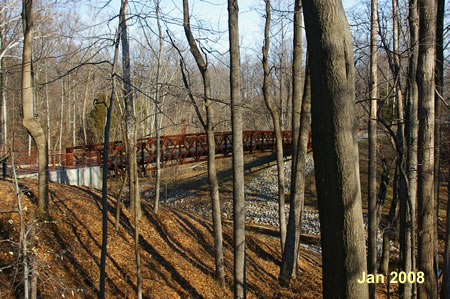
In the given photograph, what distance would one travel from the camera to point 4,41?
12.9m

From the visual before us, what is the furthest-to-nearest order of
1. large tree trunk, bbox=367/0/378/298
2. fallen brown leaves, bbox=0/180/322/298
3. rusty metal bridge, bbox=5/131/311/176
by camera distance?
rusty metal bridge, bbox=5/131/311/176 < large tree trunk, bbox=367/0/378/298 < fallen brown leaves, bbox=0/180/322/298

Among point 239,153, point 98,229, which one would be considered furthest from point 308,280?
point 98,229

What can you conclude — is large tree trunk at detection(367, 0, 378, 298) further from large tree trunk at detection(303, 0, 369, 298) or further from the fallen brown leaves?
large tree trunk at detection(303, 0, 369, 298)

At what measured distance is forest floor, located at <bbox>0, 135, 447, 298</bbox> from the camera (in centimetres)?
630

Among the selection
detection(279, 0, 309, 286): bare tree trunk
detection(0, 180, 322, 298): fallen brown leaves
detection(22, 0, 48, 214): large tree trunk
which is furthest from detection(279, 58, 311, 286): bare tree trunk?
detection(22, 0, 48, 214): large tree trunk

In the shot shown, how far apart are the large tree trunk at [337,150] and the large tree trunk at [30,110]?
22.4 ft

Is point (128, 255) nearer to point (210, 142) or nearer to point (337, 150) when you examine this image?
point (210, 142)

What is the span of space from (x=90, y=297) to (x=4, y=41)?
11.3 meters

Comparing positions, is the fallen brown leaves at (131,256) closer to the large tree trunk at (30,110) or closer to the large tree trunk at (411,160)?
the large tree trunk at (30,110)

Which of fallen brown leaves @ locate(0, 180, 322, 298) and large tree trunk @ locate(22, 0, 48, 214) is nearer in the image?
fallen brown leaves @ locate(0, 180, 322, 298)

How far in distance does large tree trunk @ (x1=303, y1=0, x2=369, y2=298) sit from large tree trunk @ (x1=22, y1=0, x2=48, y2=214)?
269 inches

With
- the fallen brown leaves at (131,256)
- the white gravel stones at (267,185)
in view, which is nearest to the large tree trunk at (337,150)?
the fallen brown leaves at (131,256)

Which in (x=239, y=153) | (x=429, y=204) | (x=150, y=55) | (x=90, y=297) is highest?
(x=150, y=55)

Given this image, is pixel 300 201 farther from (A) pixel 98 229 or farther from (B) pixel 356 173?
(B) pixel 356 173
